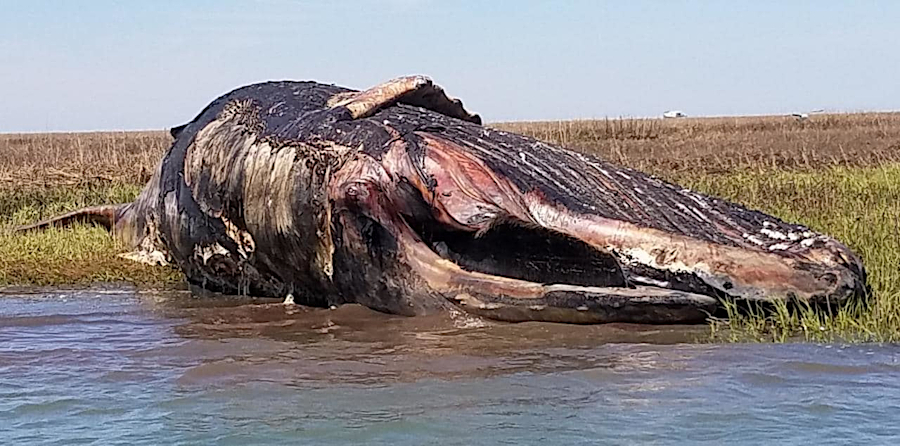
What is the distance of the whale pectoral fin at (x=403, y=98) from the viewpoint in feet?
22.5

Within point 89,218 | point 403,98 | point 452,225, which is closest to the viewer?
point 452,225

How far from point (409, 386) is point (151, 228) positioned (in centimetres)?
439

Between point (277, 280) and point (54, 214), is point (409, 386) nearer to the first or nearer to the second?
point (277, 280)

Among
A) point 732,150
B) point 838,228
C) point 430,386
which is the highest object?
point 732,150

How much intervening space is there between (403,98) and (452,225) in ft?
4.68

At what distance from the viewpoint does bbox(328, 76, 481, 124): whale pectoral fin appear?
6844mm

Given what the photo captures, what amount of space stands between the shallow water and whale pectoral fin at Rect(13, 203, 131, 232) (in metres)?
3.82

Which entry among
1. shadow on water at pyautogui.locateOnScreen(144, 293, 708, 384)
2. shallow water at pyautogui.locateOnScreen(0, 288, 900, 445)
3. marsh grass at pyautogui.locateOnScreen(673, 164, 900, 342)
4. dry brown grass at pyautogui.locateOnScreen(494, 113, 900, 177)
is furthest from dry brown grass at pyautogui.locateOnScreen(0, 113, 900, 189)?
shallow water at pyautogui.locateOnScreen(0, 288, 900, 445)

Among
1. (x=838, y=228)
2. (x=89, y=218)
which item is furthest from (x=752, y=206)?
(x=89, y=218)

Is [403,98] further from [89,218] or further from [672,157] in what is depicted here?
[672,157]

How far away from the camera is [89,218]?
10.3m

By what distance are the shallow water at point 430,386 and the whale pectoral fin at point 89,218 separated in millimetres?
3818

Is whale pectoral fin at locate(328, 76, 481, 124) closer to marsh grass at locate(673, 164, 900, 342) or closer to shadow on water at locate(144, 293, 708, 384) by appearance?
shadow on water at locate(144, 293, 708, 384)

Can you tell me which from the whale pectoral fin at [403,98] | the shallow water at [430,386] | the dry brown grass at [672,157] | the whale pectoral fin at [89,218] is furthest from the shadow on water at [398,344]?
the dry brown grass at [672,157]
